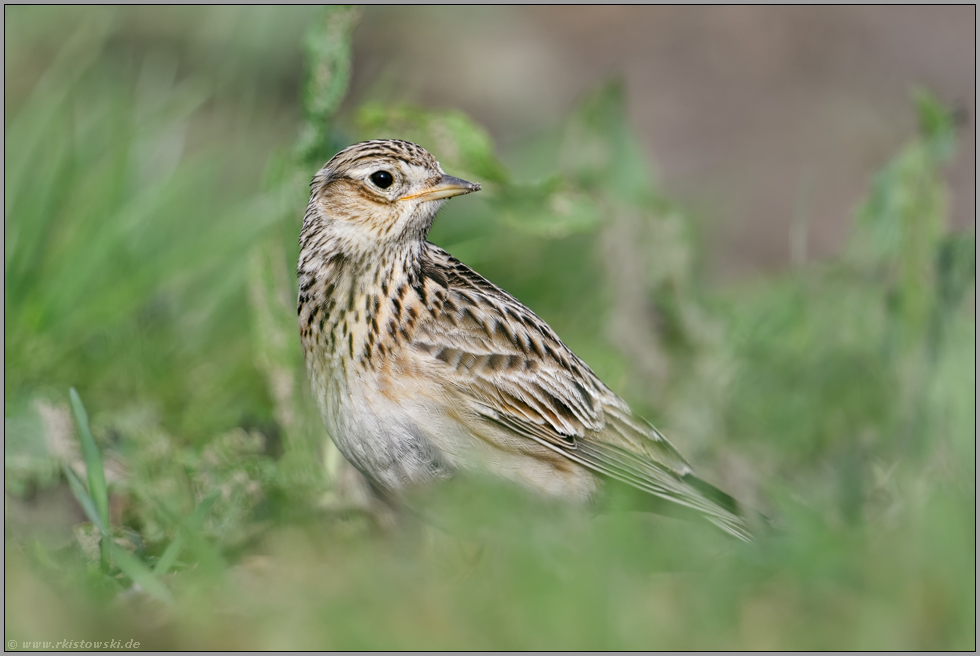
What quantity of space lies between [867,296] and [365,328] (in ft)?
13.7

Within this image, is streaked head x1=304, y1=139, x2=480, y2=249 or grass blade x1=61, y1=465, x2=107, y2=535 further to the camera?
streaked head x1=304, y1=139, x2=480, y2=249

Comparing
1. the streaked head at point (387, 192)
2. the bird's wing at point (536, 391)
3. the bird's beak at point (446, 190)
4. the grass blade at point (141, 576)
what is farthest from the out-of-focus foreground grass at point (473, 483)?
the bird's beak at point (446, 190)

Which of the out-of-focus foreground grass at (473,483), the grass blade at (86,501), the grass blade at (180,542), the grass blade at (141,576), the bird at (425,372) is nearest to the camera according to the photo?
the out-of-focus foreground grass at (473,483)

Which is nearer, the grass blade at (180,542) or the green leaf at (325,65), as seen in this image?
the grass blade at (180,542)

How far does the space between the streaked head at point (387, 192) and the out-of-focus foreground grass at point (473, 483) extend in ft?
2.74

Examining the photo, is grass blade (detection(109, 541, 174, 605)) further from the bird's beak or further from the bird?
the bird's beak

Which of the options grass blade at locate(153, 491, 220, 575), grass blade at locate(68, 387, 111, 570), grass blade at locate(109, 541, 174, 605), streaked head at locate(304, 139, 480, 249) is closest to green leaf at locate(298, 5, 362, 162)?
streaked head at locate(304, 139, 480, 249)

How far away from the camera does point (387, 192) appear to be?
5.05 metres

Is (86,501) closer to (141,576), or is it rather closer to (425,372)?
(141,576)

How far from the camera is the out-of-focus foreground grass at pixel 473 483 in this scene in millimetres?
3627

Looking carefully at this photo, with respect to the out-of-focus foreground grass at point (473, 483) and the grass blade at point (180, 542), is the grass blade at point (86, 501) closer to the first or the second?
the out-of-focus foreground grass at point (473, 483)

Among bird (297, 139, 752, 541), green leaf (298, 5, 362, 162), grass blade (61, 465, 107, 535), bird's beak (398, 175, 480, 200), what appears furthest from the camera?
green leaf (298, 5, 362, 162)

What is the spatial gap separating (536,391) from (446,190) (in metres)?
1.06

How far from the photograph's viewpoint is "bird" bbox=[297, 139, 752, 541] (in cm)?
474
